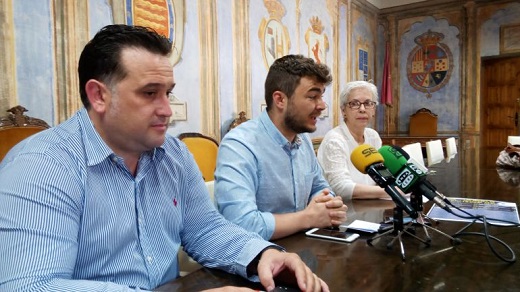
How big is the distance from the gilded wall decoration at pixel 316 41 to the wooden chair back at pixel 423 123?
2862mm

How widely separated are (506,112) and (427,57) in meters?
1.88

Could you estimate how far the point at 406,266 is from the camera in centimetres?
102

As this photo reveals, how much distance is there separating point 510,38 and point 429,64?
58.0 inches

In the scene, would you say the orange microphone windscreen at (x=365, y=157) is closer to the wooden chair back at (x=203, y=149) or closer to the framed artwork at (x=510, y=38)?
the wooden chair back at (x=203, y=149)

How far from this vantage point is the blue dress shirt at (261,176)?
1.46m

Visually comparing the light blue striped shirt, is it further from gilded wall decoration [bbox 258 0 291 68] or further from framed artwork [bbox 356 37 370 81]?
framed artwork [bbox 356 37 370 81]

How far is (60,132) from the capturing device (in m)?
1.01

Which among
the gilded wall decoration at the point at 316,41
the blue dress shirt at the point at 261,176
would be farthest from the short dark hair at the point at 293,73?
the gilded wall decoration at the point at 316,41

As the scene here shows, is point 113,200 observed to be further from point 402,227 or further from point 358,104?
point 358,104

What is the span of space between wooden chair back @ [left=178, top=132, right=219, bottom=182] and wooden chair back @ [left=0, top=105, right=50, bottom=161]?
57.4 inches

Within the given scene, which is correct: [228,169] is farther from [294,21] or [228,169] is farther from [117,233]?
[294,21]

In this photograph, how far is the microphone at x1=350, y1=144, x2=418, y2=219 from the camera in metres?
1.17

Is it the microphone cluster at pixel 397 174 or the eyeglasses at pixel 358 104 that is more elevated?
the eyeglasses at pixel 358 104

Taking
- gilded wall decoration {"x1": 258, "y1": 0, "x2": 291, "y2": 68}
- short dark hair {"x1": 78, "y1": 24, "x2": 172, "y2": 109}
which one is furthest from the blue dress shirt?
gilded wall decoration {"x1": 258, "y1": 0, "x2": 291, "y2": 68}
